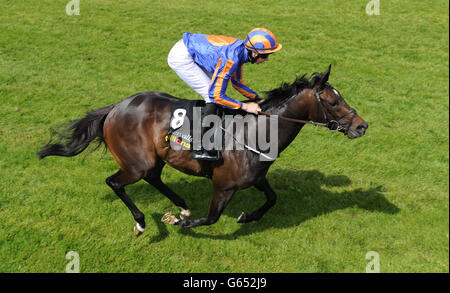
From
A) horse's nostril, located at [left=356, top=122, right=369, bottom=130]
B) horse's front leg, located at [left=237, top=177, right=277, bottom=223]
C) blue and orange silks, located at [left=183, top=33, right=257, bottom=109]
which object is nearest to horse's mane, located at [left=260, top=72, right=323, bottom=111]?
blue and orange silks, located at [left=183, top=33, right=257, bottom=109]

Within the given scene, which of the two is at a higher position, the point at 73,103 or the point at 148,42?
the point at 148,42

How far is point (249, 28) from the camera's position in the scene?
12.8 m

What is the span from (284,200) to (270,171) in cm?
89

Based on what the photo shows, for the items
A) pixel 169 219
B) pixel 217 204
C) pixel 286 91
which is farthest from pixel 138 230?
pixel 286 91

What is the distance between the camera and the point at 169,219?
5223 mm

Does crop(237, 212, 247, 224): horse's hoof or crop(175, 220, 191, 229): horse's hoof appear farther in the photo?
crop(237, 212, 247, 224): horse's hoof

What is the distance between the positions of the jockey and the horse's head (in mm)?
647

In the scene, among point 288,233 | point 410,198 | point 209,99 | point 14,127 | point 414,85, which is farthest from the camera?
point 414,85

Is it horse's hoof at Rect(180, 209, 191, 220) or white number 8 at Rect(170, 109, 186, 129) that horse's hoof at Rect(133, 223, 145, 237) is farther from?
white number 8 at Rect(170, 109, 186, 129)

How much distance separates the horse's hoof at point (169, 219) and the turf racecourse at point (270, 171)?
173 millimetres

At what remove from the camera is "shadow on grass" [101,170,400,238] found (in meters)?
5.58
